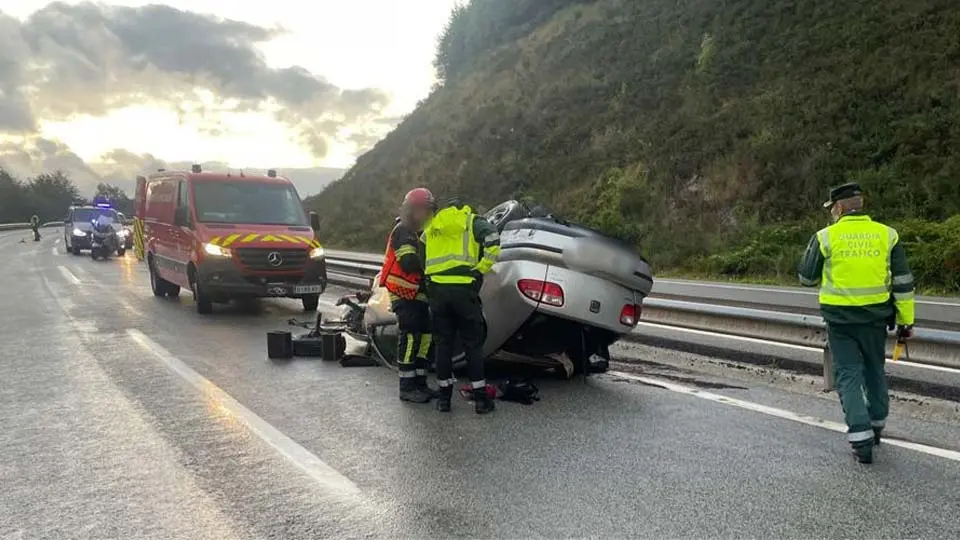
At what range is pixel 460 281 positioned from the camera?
19.8 ft

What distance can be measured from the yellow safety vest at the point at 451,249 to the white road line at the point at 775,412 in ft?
6.86

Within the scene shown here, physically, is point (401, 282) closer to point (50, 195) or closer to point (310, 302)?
point (310, 302)

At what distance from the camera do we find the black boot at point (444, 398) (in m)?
6.11

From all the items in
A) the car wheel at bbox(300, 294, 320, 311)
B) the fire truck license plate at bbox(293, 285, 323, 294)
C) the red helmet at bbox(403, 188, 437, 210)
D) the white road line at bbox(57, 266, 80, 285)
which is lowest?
the white road line at bbox(57, 266, 80, 285)

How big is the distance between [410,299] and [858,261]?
3261 millimetres

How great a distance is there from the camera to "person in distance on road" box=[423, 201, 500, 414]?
19.9 feet

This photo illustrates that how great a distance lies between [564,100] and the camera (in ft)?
126

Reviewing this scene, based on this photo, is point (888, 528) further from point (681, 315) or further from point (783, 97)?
point (783, 97)

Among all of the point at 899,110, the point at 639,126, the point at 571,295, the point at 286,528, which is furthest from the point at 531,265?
the point at 639,126

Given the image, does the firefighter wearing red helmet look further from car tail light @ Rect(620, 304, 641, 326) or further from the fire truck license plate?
the fire truck license plate

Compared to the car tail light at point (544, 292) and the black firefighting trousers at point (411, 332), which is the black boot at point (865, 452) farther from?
the black firefighting trousers at point (411, 332)

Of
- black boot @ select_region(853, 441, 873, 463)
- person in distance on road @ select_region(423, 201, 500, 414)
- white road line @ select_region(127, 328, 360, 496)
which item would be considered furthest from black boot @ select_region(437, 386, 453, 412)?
black boot @ select_region(853, 441, 873, 463)

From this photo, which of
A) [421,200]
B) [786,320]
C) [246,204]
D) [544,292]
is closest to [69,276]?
[246,204]

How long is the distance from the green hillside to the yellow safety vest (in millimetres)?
12779
